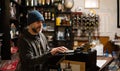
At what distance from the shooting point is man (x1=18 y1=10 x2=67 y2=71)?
7.49ft

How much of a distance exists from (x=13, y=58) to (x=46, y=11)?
2330 mm

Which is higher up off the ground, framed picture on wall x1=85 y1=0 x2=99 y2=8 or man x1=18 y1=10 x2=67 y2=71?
framed picture on wall x1=85 y1=0 x2=99 y2=8

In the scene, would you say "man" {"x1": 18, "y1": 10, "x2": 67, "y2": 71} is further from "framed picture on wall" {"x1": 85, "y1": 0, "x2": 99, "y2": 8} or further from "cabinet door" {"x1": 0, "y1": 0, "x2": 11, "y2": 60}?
"framed picture on wall" {"x1": 85, "y1": 0, "x2": 99, "y2": 8}

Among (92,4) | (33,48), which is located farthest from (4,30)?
(92,4)

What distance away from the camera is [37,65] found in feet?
7.49

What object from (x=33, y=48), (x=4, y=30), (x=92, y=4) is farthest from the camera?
(x=92, y=4)

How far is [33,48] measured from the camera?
8.54 ft

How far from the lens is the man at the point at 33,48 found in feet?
7.49

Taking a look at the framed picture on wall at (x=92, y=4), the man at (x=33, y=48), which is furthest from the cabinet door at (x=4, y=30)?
the framed picture on wall at (x=92, y=4)

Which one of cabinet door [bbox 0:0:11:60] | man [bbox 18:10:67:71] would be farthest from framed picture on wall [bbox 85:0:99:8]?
man [bbox 18:10:67:71]

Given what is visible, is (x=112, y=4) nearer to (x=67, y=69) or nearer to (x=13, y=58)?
(x=13, y=58)

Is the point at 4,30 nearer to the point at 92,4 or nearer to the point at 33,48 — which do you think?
the point at 33,48

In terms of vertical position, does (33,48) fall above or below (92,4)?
below

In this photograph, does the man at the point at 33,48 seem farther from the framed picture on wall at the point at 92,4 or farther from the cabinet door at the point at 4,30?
the framed picture on wall at the point at 92,4
